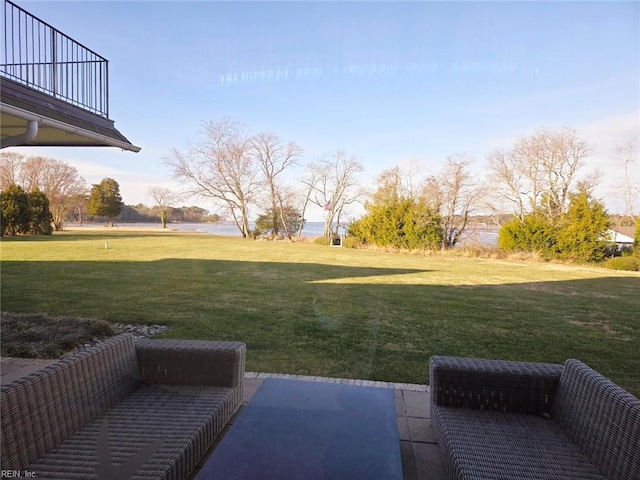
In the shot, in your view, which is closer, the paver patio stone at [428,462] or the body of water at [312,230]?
the paver patio stone at [428,462]

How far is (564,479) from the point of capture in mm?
1456

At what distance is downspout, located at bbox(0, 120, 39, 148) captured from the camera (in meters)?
3.52

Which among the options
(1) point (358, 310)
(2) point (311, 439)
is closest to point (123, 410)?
(2) point (311, 439)

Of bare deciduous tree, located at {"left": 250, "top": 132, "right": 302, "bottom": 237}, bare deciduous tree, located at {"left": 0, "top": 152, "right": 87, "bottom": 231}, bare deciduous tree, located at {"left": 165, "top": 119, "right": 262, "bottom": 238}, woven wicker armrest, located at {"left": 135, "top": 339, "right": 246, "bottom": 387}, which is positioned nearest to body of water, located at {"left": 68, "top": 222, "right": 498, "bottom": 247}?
bare deciduous tree, located at {"left": 165, "top": 119, "right": 262, "bottom": 238}

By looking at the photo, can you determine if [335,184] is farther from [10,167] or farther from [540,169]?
[10,167]

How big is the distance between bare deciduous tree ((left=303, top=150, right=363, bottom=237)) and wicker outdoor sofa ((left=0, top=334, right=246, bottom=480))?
2307cm

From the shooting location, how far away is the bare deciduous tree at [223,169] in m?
26.8

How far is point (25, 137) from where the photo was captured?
11.8 feet

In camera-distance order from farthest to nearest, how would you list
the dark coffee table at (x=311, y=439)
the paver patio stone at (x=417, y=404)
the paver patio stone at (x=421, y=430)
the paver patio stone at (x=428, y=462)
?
the paver patio stone at (x=417, y=404) < the paver patio stone at (x=421, y=430) < the paver patio stone at (x=428, y=462) < the dark coffee table at (x=311, y=439)

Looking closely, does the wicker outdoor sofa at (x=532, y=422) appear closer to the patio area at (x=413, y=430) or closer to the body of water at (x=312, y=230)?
the patio area at (x=413, y=430)

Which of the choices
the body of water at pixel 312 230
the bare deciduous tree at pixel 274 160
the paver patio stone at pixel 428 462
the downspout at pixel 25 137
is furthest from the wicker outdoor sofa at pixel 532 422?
the bare deciduous tree at pixel 274 160

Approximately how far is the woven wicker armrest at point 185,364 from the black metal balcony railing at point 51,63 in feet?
12.6

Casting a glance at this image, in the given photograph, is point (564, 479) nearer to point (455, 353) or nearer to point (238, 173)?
point (455, 353)

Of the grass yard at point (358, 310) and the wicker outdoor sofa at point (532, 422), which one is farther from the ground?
the wicker outdoor sofa at point (532, 422)
